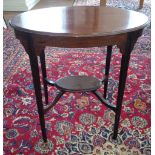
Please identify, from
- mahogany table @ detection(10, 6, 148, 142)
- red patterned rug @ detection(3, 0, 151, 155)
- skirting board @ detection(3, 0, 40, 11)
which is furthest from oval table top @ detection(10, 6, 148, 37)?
skirting board @ detection(3, 0, 40, 11)

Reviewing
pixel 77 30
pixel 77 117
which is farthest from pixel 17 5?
pixel 77 30

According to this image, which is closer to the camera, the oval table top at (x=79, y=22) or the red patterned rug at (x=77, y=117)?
the oval table top at (x=79, y=22)

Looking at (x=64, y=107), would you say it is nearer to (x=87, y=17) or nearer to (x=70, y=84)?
(x=70, y=84)

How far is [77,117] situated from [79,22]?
31.1 inches

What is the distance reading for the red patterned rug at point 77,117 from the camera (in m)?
1.38

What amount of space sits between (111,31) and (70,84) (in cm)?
64

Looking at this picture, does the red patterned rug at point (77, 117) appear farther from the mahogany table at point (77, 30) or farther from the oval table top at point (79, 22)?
the oval table top at point (79, 22)

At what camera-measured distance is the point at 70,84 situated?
1523 mm

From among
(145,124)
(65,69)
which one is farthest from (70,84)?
(65,69)

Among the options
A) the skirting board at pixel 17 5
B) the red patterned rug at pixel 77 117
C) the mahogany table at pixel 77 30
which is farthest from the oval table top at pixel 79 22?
the skirting board at pixel 17 5

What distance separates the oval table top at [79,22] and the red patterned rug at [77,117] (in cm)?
77

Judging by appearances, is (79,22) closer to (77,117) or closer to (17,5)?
(77,117)

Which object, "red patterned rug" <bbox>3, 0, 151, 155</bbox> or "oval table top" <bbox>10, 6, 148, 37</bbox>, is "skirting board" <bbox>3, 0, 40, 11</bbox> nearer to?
"red patterned rug" <bbox>3, 0, 151, 155</bbox>

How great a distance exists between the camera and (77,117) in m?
1.63
